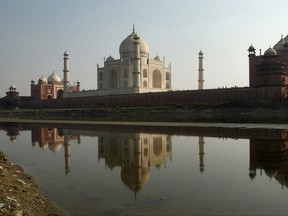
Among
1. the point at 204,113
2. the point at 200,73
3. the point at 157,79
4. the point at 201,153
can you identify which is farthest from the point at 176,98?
the point at 201,153

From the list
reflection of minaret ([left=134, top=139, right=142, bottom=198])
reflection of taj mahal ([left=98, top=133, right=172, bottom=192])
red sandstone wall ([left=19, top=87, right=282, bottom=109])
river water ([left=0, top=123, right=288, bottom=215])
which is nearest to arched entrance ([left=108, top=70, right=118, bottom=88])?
red sandstone wall ([left=19, top=87, right=282, bottom=109])

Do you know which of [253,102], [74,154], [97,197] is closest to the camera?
[97,197]

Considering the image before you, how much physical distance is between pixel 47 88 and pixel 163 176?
59.1 meters

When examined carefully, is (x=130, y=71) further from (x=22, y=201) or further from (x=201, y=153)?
(x=22, y=201)

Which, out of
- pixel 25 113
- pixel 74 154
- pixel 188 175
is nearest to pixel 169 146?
pixel 74 154

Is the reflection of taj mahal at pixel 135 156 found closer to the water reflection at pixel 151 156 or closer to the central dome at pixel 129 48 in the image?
the water reflection at pixel 151 156

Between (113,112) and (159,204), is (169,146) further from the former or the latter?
(113,112)

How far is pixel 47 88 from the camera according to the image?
63.7m

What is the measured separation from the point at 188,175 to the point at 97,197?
2.44 metres

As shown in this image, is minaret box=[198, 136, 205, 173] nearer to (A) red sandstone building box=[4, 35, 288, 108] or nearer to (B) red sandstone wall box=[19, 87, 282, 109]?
(A) red sandstone building box=[4, 35, 288, 108]

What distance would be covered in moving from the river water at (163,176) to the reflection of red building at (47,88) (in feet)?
168

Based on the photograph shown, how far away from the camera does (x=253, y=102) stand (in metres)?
31.0

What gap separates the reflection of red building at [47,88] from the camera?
205ft

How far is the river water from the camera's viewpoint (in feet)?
17.8
